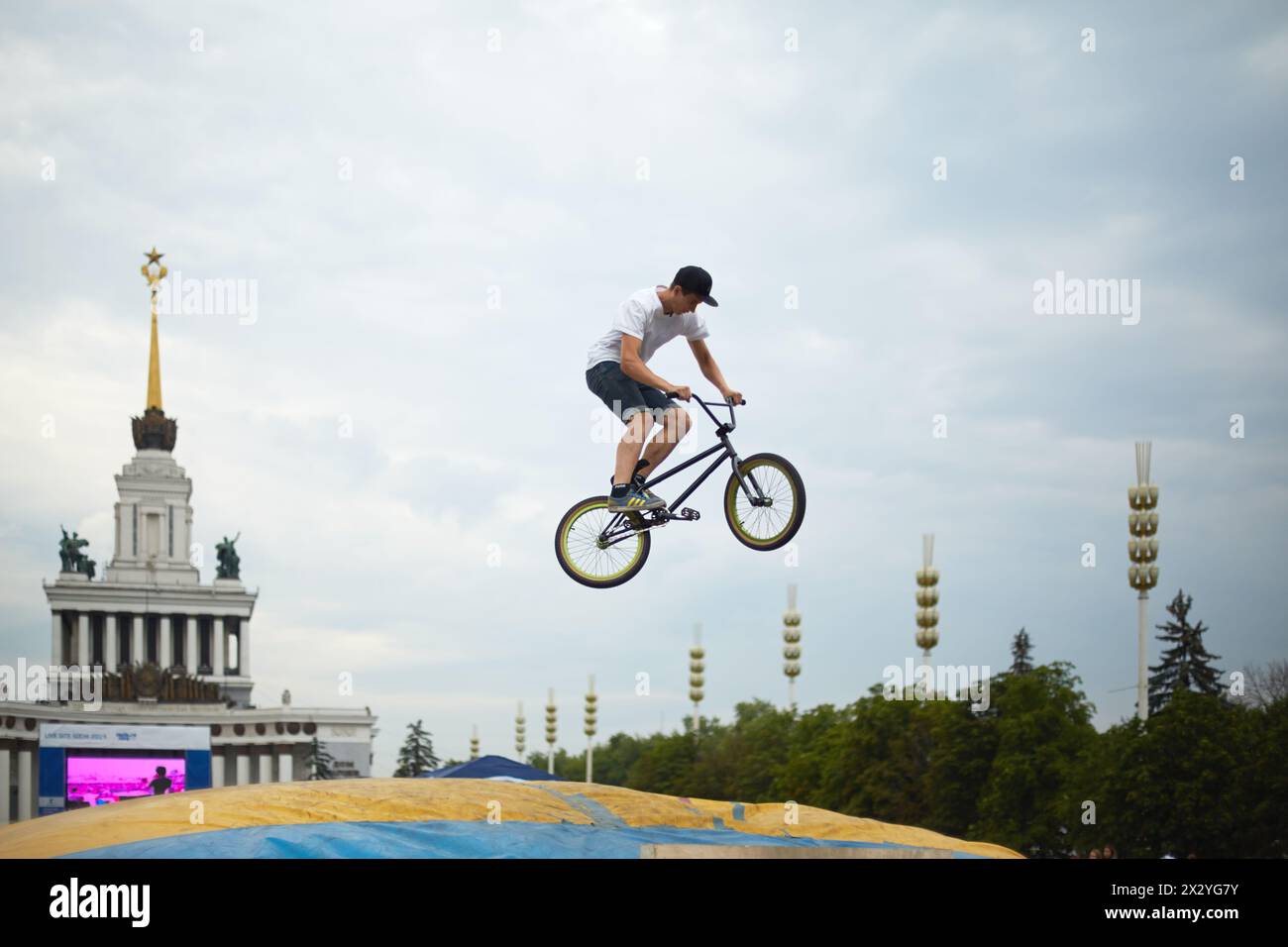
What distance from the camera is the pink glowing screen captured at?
8900 cm

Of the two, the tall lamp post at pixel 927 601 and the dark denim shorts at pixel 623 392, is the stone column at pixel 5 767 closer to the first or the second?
the tall lamp post at pixel 927 601

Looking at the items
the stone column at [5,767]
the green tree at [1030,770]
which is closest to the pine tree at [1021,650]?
the green tree at [1030,770]

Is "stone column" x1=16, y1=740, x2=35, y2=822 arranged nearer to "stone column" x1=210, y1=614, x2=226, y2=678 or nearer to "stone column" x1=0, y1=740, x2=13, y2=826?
"stone column" x1=0, y1=740, x2=13, y2=826

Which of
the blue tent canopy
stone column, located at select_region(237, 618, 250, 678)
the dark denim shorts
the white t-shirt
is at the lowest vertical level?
stone column, located at select_region(237, 618, 250, 678)

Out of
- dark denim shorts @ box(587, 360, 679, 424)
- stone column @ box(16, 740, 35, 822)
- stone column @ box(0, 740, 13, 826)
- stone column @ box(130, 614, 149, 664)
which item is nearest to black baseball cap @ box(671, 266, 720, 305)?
dark denim shorts @ box(587, 360, 679, 424)

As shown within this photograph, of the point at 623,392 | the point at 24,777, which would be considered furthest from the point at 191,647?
the point at 623,392

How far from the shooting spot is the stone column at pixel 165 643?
14438 centimetres

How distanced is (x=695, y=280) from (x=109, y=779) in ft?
274

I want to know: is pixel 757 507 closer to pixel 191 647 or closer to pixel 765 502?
pixel 765 502

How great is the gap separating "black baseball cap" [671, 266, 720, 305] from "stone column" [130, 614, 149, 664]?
135 meters

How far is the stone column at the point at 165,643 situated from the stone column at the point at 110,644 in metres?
4.30

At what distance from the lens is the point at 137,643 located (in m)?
142

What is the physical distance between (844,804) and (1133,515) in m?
16.2
